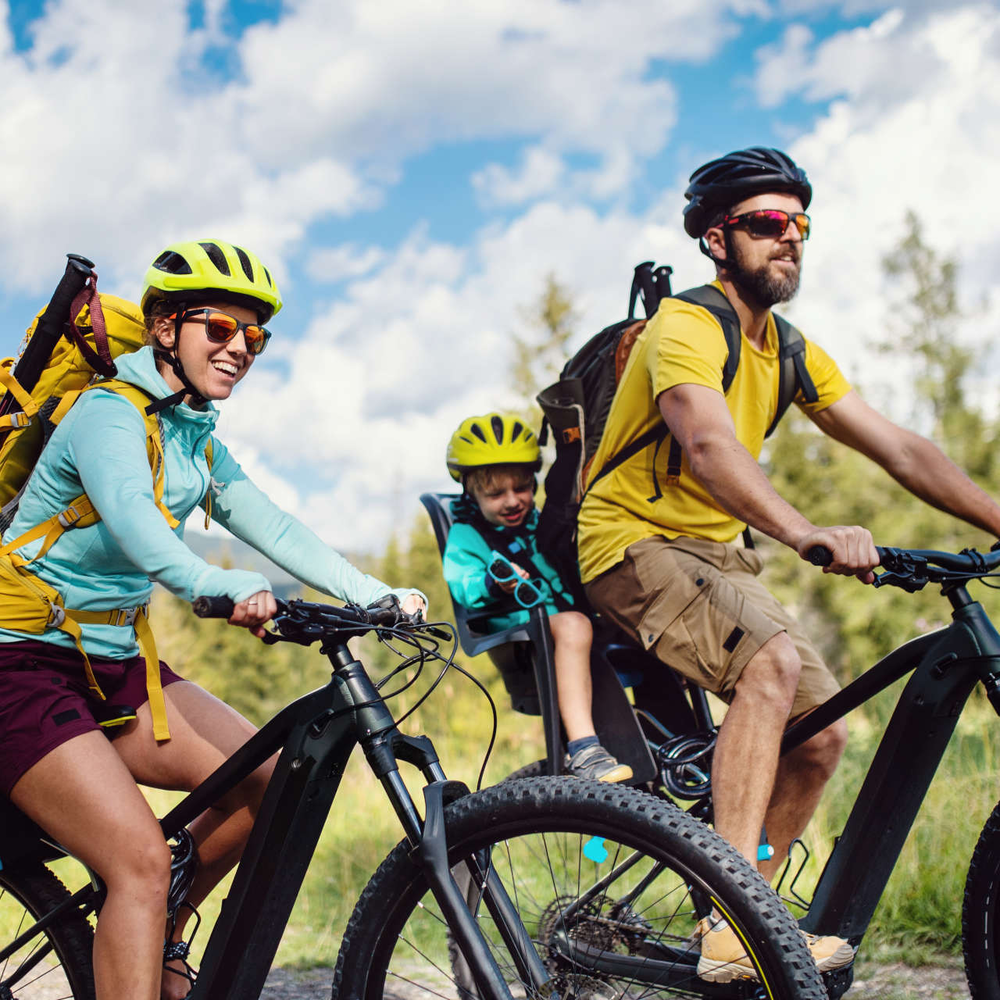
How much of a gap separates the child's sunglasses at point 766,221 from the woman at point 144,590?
164 cm

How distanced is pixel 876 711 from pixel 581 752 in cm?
435

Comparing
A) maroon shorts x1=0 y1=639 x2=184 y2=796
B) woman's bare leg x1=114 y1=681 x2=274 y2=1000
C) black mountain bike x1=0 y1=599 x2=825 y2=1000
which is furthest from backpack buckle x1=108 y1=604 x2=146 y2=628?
black mountain bike x1=0 y1=599 x2=825 y2=1000

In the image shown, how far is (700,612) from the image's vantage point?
3.25m

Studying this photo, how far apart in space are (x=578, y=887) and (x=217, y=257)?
2161 mm

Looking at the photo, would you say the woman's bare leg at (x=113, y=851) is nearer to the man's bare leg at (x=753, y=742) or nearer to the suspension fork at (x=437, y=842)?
the suspension fork at (x=437, y=842)

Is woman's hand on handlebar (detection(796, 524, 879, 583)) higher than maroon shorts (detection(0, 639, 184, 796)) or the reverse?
higher

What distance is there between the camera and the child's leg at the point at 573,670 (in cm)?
355

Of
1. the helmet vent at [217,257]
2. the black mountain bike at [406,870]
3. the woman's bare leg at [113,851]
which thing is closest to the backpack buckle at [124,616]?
the woman's bare leg at [113,851]

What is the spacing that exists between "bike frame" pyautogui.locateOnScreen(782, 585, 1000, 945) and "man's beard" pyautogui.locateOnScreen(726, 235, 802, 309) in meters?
1.22

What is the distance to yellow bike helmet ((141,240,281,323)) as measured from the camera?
2.76 metres

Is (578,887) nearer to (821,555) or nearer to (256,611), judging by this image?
(821,555)

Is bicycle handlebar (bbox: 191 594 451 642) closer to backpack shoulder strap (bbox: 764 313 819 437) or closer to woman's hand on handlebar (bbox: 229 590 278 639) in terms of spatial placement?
woman's hand on handlebar (bbox: 229 590 278 639)

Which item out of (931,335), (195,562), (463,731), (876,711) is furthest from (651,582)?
(931,335)

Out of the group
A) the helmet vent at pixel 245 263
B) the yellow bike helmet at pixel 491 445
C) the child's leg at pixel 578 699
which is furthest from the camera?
the yellow bike helmet at pixel 491 445
